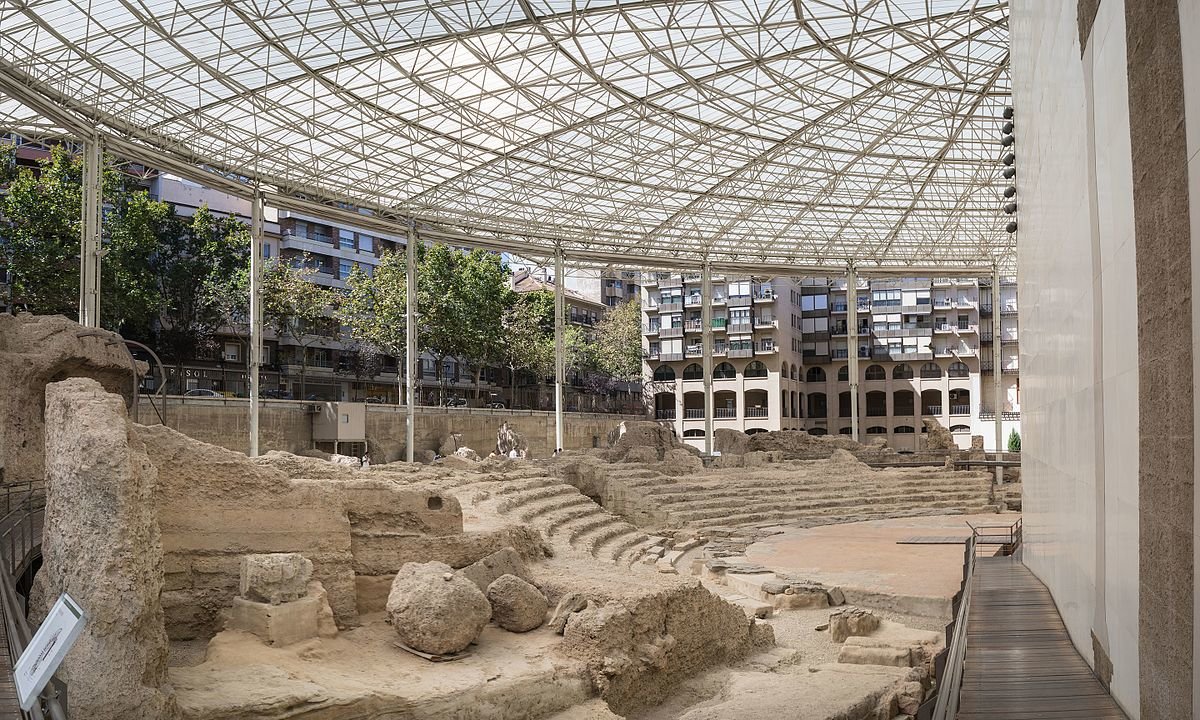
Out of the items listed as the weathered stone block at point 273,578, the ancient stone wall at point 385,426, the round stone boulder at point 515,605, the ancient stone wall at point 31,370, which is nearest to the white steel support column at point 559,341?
the ancient stone wall at point 385,426

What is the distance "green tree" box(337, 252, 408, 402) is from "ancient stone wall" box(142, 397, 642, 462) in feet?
27.5

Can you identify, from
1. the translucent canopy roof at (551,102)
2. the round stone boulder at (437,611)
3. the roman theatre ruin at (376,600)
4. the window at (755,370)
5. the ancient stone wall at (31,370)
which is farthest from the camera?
the window at (755,370)

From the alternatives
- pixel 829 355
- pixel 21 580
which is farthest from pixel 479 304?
pixel 21 580

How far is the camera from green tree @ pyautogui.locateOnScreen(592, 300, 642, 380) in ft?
249

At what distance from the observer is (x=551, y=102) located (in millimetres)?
32719

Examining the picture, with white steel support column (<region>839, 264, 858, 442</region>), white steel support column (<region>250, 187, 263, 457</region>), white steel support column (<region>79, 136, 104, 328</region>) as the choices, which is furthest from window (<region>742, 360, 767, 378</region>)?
white steel support column (<region>79, 136, 104, 328</region>)

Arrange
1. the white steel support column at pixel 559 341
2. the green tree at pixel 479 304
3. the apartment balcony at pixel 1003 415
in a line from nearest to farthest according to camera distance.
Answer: the white steel support column at pixel 559 341, the green tree at pixel 479 304, the apartment balcony at pixel 1003 415

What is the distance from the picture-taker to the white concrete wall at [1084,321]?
7.27 meters

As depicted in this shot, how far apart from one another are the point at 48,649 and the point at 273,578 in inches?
238

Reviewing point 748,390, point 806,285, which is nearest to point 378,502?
point 748,390

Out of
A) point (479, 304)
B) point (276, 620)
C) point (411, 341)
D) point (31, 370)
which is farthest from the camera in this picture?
point (479, 304)

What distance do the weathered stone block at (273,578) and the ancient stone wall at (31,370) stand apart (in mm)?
7795

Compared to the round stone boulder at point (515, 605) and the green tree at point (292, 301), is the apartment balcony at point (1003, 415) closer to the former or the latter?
the green tree at point (292, 301)

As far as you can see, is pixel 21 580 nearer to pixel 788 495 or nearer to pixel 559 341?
pixel 788 495
